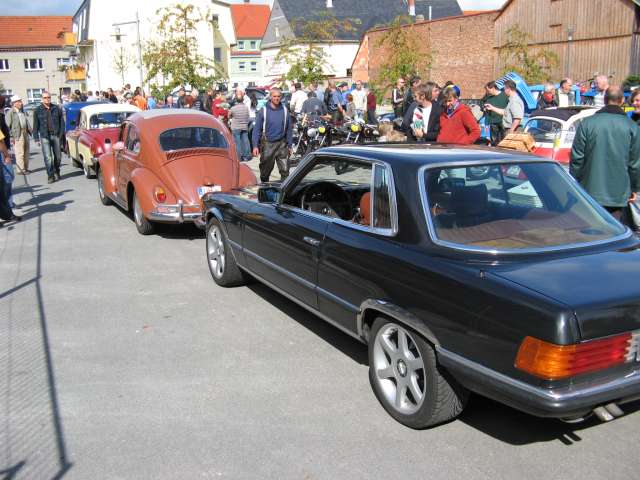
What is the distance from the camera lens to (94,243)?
363 inches

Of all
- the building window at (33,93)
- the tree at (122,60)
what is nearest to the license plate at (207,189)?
the tree at (122,60)

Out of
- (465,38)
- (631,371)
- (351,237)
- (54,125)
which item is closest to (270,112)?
(54,125)

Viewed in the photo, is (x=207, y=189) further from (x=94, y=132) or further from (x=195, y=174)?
(x=94, y=132)

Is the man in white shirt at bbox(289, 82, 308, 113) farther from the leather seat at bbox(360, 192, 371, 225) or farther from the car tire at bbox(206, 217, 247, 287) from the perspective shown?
the leather seat at bbox(360, 192, 371, 225)

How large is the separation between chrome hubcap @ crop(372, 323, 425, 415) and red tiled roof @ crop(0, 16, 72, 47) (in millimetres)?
89008

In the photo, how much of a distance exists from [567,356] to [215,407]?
226 centimetres

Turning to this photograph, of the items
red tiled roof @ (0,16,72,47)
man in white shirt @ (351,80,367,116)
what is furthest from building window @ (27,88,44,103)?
man in white shirt @ (351,80,367,116)

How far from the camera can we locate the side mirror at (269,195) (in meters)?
5.68

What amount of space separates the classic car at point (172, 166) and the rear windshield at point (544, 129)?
524 centimetres

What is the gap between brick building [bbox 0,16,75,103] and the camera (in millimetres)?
81000

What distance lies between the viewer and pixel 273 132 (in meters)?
11.6

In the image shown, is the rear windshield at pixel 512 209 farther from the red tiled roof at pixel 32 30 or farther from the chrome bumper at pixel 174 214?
the red tiled roof at pixel 32 30

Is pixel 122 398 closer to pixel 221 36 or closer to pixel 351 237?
pixel 351 237

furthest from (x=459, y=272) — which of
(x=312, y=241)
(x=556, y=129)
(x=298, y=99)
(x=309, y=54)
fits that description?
(x=309, y=54)
